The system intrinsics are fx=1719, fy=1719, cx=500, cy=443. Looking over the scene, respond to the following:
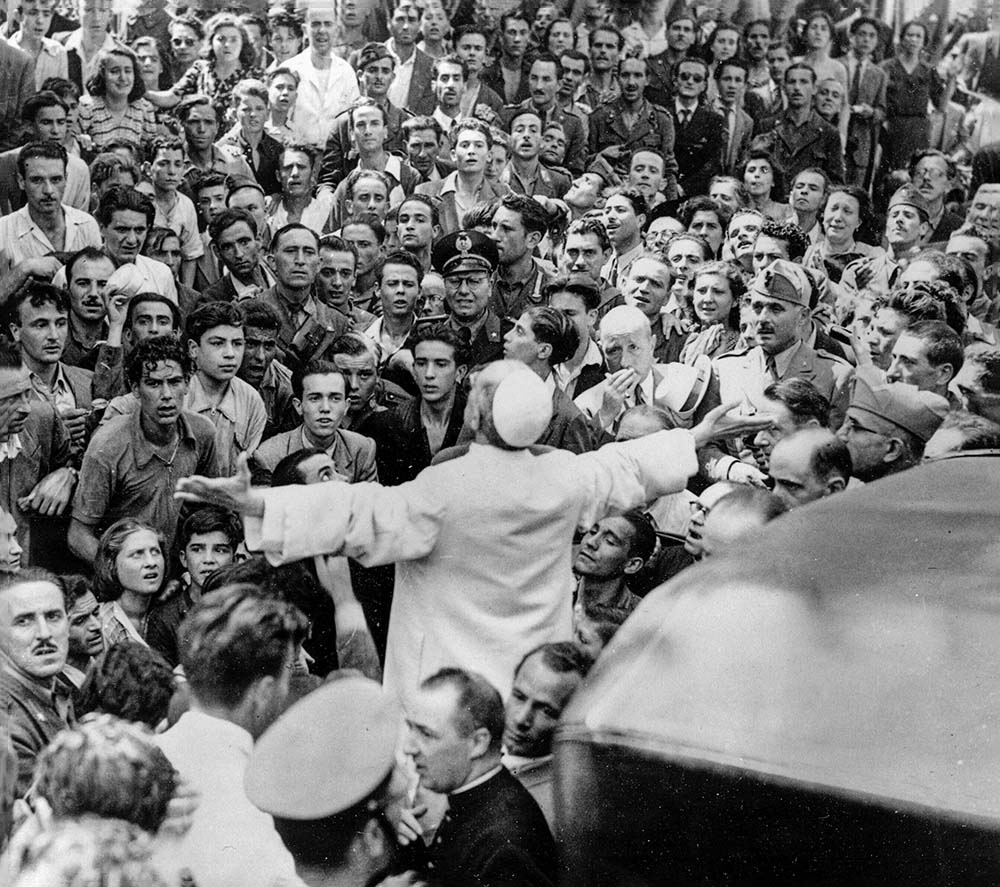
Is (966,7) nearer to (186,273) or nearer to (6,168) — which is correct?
(186,273)

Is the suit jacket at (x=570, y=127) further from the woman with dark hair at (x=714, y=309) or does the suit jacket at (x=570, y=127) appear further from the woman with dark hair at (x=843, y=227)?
the woman with dark hair at (x=843, y=227)

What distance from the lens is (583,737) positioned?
4.89 meters

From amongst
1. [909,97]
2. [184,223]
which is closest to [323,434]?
[184,223]

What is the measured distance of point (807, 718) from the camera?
4.75 meters

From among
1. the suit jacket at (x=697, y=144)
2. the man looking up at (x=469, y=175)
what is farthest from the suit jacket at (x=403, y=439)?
→ the suit jacket at (x=697, y=144)

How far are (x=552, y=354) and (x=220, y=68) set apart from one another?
55.2 inches

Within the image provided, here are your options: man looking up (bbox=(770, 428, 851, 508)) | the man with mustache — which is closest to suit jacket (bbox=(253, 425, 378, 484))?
the man with mustache

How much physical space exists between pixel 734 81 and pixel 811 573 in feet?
5.54

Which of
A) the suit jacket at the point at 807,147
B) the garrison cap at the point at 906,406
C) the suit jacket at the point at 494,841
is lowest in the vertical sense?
the suit jacket at the point at 494,841

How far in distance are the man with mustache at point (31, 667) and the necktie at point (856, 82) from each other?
2.97 meters

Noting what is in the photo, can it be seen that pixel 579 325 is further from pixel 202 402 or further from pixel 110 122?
pixel 110 122

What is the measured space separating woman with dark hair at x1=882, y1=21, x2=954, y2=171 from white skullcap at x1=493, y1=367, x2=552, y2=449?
1472 mm

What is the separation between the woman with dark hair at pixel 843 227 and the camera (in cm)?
562

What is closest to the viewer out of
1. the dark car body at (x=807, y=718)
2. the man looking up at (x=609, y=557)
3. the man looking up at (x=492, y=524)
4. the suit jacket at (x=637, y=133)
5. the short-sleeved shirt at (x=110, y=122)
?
the dark car body at (x=807, y=718)
